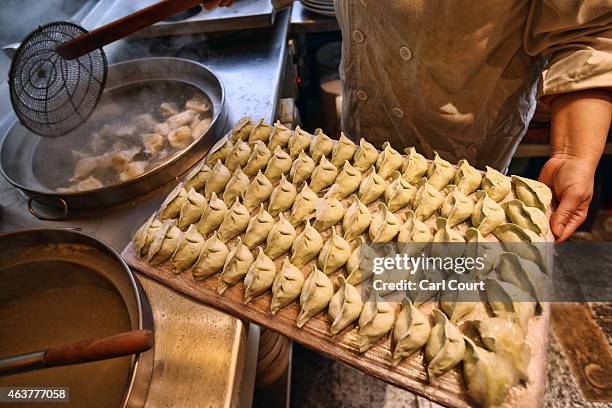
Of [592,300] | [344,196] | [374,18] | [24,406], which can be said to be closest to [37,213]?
[24,406]

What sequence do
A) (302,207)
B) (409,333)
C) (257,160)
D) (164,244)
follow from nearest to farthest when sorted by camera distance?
1. (409,333)
2. (164,244)
3. (302,207)
4. (257,160)

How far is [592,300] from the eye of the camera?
297cm

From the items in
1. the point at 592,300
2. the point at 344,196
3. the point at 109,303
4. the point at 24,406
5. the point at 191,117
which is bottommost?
the point at 592,300

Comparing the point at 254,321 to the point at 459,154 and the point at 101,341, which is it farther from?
the point at 459,154

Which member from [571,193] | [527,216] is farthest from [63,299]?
[571,193]

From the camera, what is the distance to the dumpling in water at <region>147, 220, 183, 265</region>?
1.59 m

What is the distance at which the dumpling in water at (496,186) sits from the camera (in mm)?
1639

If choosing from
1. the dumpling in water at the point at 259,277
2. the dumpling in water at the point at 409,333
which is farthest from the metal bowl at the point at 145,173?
the dumpling in water at the point at 409,333

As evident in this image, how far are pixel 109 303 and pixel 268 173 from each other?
935 millimetres

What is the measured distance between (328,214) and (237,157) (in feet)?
2.06

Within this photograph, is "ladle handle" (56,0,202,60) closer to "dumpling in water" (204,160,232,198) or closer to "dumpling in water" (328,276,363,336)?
"dumpling in water" (204,160,232,198)

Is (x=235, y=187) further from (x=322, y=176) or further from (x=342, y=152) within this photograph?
(x=342, y=152)

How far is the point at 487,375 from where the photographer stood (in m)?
1.13

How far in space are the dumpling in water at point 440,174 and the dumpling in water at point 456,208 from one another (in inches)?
3.2
